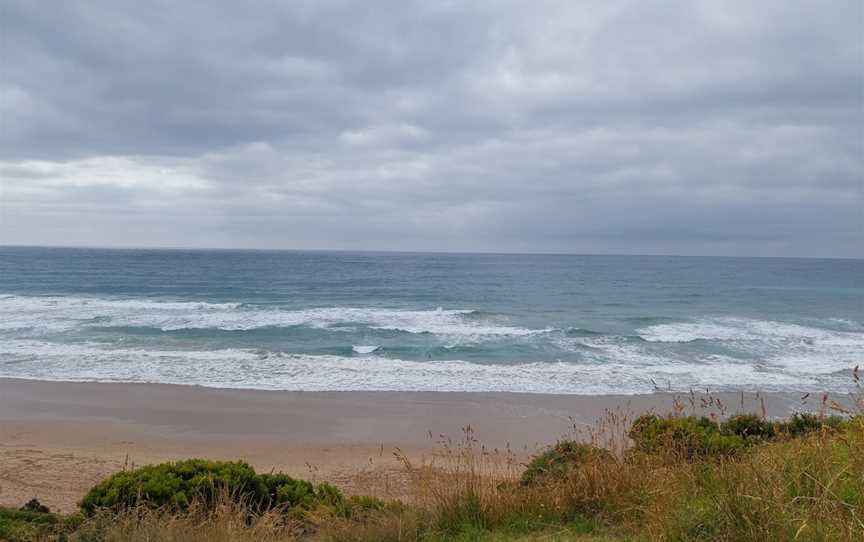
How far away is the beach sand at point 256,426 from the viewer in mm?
10000

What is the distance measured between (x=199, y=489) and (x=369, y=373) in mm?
12760

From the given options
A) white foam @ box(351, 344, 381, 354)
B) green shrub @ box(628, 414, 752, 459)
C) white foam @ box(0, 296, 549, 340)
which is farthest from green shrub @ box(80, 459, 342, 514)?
white foam @ box(0, 296, 549, 340)

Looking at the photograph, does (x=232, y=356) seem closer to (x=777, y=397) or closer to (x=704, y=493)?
(x=777, y=397)

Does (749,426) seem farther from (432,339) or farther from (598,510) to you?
(432,339)

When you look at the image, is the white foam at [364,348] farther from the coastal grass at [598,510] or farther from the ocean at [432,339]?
the coastal grass at [598,510]

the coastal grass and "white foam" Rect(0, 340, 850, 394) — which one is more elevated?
the coastal grass

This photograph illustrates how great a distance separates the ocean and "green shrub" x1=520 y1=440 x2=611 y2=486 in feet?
30.6

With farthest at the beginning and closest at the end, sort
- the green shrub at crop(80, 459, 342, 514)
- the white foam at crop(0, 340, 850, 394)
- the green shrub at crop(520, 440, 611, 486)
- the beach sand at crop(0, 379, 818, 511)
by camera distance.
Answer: the white foam at crop(0, 340, 850, 394), the beach sand at crop(0, 379, 818, 511), the green shrub at crop(80, 459, 342, 514), the green shrub at crop(520, 440, 611, 486)

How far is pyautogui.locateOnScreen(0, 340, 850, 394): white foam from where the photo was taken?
16.7m

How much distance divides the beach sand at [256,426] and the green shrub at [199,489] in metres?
3.00

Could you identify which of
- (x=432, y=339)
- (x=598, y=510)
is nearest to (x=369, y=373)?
(x=432, y=339)

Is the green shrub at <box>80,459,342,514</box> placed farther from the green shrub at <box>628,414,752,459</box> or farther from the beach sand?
the green shrub at <box>628,414,752,459</box>

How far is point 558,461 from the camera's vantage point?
22.0 feet

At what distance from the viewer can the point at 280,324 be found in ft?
92.0
